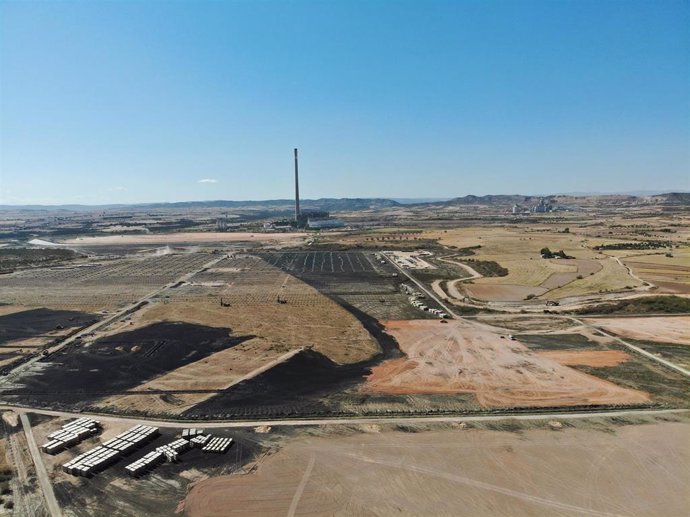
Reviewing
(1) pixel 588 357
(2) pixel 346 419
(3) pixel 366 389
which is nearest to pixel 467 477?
(2) pixel 346 419

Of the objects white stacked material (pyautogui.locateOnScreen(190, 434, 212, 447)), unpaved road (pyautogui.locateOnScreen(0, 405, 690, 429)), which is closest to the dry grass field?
unpaved road (pyautogui.locateOnScreen(0, 405, 690, 429))

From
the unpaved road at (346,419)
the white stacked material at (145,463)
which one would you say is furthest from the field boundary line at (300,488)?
the white stacked material at (145,463)

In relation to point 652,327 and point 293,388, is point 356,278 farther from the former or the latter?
point 293,388

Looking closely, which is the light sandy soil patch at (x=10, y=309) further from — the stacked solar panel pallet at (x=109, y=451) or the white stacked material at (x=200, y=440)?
the white stacked material at (x=200, y=440)

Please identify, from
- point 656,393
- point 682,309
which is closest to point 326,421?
point 656,393

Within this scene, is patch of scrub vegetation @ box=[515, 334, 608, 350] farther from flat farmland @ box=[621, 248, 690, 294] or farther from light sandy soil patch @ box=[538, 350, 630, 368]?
flat farmland @ box=[621, 248, 690, 294]

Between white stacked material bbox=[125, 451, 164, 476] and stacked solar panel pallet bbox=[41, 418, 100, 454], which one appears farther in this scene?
stacked solar panel pallet bbox=[41, 418, 100, 454]

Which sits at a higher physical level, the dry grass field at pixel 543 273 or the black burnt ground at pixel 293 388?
the dry grass field at pixel 543 273
